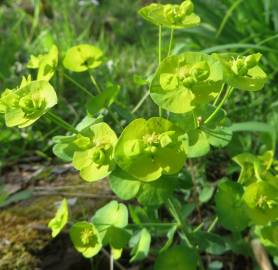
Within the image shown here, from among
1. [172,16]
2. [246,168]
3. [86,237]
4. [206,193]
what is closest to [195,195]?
[206,193]

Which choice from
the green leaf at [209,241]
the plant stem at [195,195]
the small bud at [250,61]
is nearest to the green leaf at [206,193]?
the plant stem at [195,195]

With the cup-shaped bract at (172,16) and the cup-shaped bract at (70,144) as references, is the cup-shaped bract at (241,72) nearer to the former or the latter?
the cup-shaped bract at (172,16)

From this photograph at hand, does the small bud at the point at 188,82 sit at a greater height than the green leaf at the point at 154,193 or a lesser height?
greater

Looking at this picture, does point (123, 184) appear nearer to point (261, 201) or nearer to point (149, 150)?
point (149, 150)

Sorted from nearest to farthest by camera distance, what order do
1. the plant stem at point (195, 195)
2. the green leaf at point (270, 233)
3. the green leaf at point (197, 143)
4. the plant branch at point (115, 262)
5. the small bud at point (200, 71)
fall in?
the small bud at point (200, 71) → the green leaf at point (197, 143) → the green leaf at point (270, 233) → the plant branch at point (115, 262) → the plant stem at point (195, 195)

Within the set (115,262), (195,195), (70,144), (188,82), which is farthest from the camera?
(195,195)

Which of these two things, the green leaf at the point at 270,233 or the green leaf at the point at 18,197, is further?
the green leaf at the point at 18,197

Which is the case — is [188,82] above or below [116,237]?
above
